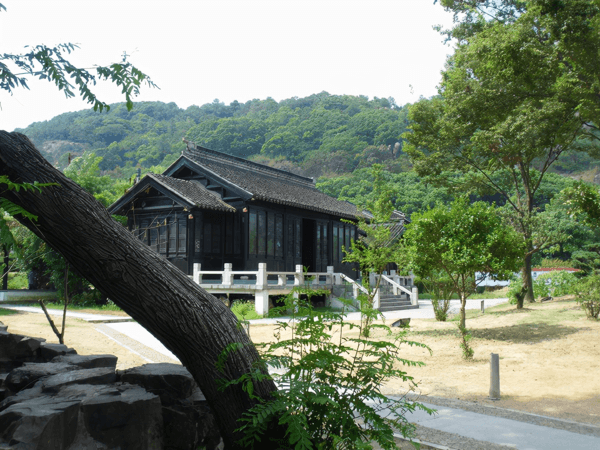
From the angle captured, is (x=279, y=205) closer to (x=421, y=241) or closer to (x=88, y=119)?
(x=421, y=241)

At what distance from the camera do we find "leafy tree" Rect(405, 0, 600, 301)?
1025 centimetres

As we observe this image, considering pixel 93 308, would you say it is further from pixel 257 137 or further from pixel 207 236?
pixel 257 137

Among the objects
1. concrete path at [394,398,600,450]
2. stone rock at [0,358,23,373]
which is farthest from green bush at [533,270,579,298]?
stone rock at [0,358,23,373]

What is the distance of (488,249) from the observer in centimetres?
1220

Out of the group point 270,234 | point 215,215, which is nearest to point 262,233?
point 270,234

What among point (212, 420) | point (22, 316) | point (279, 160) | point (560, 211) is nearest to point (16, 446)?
point (212, 420)

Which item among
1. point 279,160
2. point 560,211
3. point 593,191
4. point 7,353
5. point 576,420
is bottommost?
point 576,420

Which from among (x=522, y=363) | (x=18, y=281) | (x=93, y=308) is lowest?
(x=522, y=363)

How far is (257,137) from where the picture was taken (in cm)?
7362

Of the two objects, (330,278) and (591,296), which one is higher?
(330,278)

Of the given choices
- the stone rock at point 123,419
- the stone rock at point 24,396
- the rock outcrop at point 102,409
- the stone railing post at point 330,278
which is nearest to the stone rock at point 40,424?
the rock outcrop at point 102,409

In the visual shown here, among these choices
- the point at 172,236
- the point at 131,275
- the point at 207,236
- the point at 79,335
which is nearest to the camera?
the point at 131,275

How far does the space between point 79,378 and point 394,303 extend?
2033 centimetres

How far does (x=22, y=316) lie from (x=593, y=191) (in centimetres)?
1604
